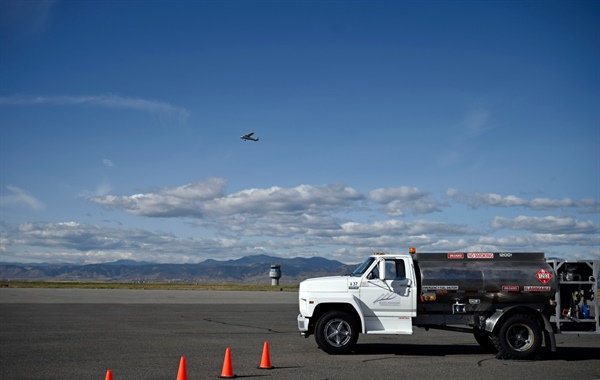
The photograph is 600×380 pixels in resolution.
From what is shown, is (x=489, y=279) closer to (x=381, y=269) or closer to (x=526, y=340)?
(x=526, y=340)

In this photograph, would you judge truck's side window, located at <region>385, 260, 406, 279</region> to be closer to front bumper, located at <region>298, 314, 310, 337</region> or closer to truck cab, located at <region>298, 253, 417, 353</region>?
truck cab, located at <region>298, 253, 417, 353</region>

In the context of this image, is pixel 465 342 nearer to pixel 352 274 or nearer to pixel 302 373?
pixel 352 274

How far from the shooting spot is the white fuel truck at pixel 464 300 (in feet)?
51.2

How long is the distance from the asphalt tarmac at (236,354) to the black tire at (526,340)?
0.87 feet

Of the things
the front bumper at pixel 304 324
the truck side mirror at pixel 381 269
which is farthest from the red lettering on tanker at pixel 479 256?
the front bumper at pixel 304 324

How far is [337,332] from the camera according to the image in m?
15.7

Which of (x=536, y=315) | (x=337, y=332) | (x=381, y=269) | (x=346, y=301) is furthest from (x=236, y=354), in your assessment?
(x=536, y=315)

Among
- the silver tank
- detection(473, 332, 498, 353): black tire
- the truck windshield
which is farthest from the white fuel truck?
detection(473, 332, 498, 353): black tire

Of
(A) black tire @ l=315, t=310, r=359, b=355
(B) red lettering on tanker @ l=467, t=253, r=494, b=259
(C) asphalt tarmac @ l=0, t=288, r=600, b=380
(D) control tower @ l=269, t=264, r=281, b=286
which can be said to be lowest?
(C) asphalt tarmac @ l=0, t=288, r=600, b=380

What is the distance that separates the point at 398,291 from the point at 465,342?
207 inches

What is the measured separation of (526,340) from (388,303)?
3.29 meters

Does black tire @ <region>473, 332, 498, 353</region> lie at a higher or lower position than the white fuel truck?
lower

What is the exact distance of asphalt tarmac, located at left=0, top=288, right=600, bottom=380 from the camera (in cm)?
1311

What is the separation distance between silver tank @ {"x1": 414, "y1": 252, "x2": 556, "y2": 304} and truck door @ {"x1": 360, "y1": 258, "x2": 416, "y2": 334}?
400mm
